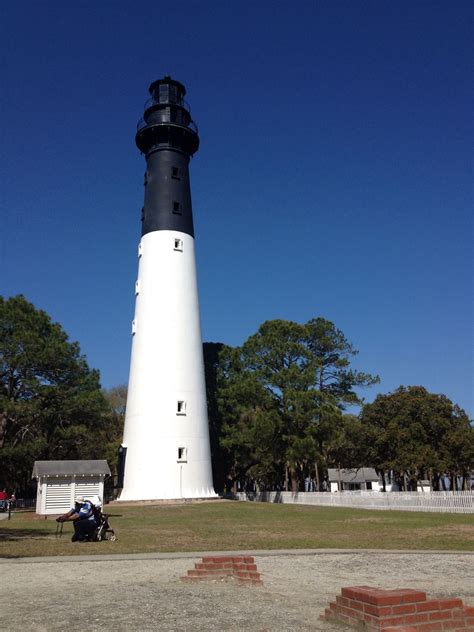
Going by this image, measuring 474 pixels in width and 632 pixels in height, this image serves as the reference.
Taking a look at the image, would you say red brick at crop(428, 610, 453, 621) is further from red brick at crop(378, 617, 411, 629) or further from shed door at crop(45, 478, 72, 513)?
shed door at crop(45, 478, 72, 513)

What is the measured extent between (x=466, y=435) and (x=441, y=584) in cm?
4031

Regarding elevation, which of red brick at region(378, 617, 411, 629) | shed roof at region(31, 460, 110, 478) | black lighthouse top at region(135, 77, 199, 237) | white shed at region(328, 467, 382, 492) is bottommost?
white shed at region(328, 467, 382, 492)

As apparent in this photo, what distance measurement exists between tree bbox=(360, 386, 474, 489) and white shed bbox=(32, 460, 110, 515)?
25.6 m

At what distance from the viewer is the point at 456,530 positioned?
17.2 meters

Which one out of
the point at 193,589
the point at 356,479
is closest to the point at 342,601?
the point at 193,589

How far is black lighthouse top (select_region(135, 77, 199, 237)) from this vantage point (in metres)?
37.8

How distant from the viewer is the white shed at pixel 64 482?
86.7 ft

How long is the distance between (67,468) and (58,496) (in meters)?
1.34

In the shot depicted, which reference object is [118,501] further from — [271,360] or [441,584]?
[441,584]

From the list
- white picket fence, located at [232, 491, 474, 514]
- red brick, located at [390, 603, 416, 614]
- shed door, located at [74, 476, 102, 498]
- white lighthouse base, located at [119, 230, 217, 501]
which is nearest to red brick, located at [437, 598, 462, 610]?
red brick, located at [390, 603, 416, 614]

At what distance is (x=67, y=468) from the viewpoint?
26938mm

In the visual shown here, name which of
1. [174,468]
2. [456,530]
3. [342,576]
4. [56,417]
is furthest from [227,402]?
[342,576]

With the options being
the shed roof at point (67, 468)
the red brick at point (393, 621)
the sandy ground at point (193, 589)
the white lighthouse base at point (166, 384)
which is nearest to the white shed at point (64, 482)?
the shed roof at point (67, 468)

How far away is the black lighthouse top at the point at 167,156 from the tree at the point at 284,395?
1046cm
